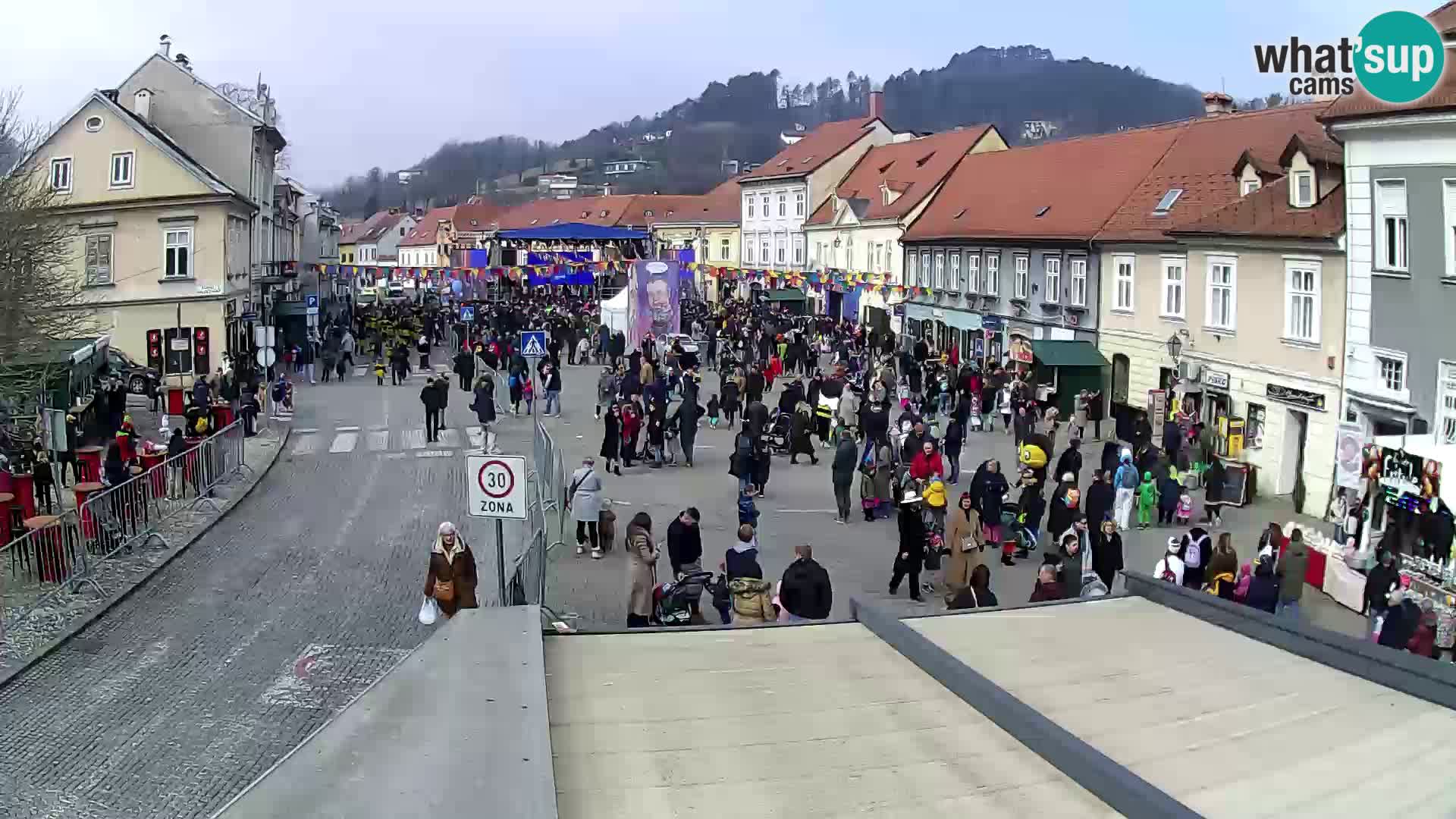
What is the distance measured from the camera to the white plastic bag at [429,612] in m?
14.2

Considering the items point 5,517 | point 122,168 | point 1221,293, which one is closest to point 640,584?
point 5,517

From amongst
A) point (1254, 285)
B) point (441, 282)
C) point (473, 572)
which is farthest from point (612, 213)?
point (473, 572)

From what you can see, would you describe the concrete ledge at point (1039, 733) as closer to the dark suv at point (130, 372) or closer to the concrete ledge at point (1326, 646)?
the concrete ledge at point (1326, 646)

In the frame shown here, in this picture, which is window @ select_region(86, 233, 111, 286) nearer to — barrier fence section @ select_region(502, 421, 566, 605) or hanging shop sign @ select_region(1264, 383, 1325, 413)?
barrier fence section @ select_region(502, 421, 566, 605)

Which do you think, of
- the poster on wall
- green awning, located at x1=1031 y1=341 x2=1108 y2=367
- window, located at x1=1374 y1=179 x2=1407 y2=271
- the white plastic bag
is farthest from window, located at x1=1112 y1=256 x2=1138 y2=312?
the white plastic bag

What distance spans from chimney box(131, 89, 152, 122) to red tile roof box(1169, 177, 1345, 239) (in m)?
36.3

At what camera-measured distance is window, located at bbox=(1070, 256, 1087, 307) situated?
3534cm

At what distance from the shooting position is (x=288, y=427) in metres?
31.9

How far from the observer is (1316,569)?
17594mm

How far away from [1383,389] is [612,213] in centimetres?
9282

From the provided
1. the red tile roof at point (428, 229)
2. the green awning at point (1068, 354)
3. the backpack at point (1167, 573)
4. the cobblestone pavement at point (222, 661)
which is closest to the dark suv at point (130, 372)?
the cobblestone pavement at point (222, 661)

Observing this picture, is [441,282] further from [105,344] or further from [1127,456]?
A: [1127,456]

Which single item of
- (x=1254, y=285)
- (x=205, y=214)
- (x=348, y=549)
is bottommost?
(x=348, y=549)

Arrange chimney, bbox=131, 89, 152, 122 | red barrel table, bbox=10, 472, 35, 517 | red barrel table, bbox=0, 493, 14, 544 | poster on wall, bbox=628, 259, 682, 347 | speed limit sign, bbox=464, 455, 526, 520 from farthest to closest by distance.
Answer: chimney, bbox=131, 89, 152, 122
poster on wall, bbox=628, 259, 682, 347
red barrel table, bbox=10, 472, 35, 517
red barrel table, bbox=0, 493, 14, 544
speed limit sign, bbox=464, 455, 526, 520
